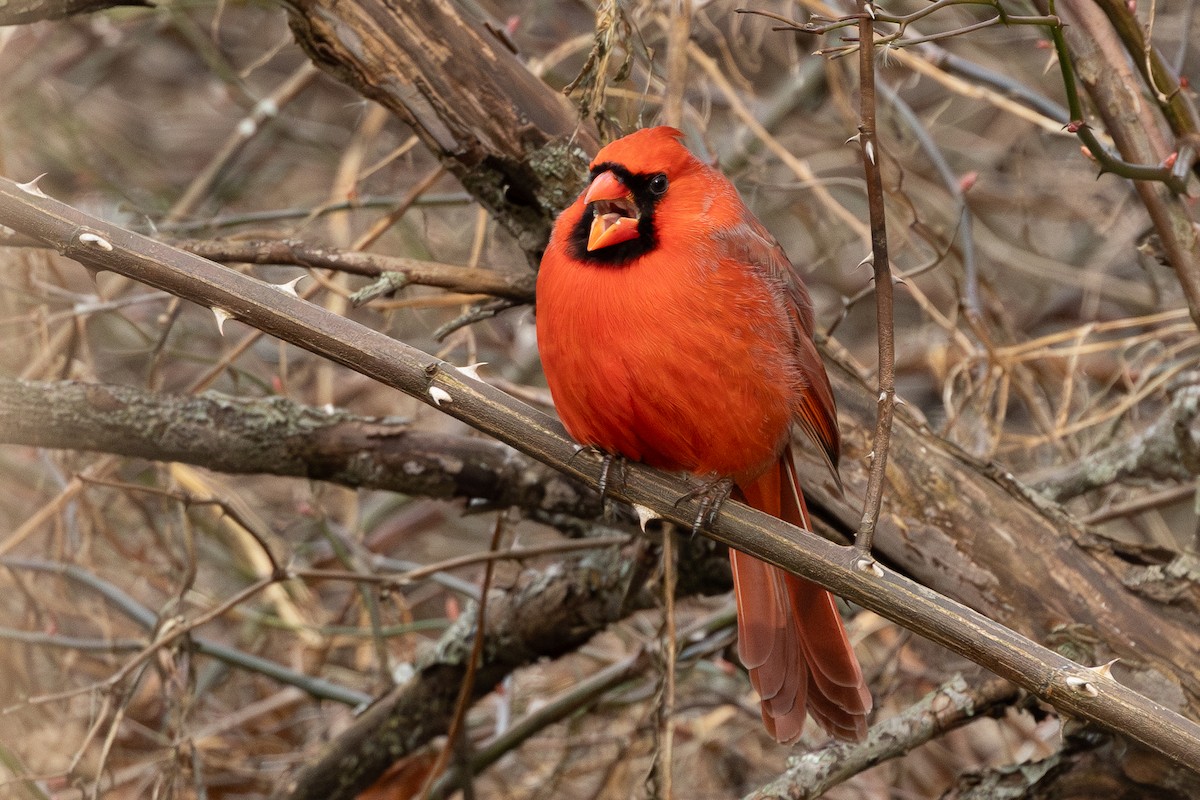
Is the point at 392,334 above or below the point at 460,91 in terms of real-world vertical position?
above

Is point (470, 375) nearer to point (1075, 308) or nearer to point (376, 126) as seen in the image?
point (376, 126)

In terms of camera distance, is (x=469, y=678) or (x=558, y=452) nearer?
(x=558, y=452)

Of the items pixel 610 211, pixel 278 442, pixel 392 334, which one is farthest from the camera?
pixel 392 334

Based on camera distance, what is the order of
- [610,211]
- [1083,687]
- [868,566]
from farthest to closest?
[610,211]
[868,566]
[1083,687]

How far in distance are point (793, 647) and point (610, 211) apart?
95 centimetres

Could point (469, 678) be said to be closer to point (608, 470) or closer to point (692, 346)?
point (608, 470)

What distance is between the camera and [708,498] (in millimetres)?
2164

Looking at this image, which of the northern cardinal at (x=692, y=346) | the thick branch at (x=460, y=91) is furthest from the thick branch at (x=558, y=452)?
the thick branch at (x=460, y=91)

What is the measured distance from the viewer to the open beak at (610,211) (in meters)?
2.24

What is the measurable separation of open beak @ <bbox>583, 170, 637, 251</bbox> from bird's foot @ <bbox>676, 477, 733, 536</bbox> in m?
0.47

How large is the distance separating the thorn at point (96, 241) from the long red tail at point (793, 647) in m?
1.29

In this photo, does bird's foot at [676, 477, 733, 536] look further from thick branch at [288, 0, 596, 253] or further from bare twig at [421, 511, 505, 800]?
bare twig at [421, 511, 505, 800]

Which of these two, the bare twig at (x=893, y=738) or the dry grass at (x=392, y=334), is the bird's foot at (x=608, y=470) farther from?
the dry grass at (x=392, y=334)

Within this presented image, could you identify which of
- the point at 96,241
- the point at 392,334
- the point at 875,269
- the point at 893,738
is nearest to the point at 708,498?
the point at 875,269
